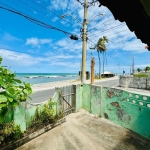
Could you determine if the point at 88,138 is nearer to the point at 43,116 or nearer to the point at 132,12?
the point at 43,116

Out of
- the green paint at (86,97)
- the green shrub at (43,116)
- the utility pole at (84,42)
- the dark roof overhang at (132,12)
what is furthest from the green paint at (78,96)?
the dark roof overhang at (132,12)

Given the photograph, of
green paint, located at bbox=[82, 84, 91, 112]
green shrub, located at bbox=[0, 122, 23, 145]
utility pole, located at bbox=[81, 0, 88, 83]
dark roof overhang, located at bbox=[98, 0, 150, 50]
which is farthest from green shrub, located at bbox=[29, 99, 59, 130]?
dark roof overhang, located at bbox=[98, 0, 150, 50]

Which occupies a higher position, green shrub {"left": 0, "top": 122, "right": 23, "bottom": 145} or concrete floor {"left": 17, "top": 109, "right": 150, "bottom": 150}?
green shrub {"left": 0, "top": 122, "right": 23, "bottom": 145}

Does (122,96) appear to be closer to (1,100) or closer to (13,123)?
(13,123)

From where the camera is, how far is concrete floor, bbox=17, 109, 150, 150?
418 centimetres

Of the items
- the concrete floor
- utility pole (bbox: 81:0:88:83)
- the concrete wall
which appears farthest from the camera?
utility pole (bbox: 81:0:88:83)

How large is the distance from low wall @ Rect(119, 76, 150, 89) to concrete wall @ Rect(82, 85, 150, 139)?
46.5ft

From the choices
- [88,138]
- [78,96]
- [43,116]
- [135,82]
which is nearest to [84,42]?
[78,96]

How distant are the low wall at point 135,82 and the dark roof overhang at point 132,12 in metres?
18.7

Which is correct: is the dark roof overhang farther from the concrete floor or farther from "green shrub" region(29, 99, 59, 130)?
"green shrub" region(29, 99, 59, 130)

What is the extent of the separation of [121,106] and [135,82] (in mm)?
15513

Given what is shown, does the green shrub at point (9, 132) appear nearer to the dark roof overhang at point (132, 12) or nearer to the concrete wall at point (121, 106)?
the concrete wall at point (121, 106)

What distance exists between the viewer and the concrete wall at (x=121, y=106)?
4.76 metres

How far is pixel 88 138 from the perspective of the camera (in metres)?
4.68
